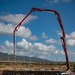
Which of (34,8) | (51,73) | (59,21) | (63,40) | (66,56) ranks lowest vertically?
(51,73)

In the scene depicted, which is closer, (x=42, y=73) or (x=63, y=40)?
(x=42, y=73)

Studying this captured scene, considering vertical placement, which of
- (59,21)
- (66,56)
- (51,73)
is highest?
(59,21)

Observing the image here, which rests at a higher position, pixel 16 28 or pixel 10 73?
pixel 16 28

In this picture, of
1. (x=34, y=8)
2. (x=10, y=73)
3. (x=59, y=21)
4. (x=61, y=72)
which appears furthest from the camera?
(x=34, y=8)

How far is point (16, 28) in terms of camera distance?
151 ft

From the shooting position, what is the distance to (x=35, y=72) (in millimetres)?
36938

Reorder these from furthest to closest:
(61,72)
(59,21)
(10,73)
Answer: (59,21) < (10,73) < (61,72)

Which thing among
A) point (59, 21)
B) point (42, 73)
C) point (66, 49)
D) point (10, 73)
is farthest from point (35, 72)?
point (59, 21)

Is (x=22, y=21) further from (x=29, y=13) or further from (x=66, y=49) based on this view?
(x=66, y=49)

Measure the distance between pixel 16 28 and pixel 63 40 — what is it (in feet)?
33.5

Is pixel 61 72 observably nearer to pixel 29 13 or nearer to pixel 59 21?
pixel 59 21

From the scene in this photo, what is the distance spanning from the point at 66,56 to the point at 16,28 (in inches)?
451

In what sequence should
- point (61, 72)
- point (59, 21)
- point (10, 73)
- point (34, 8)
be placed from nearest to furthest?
point (61, 72) < point (10, 73) < point (59, 21) < point (34, 8)

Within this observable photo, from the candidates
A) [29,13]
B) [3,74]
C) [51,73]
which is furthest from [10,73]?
[29,13]
